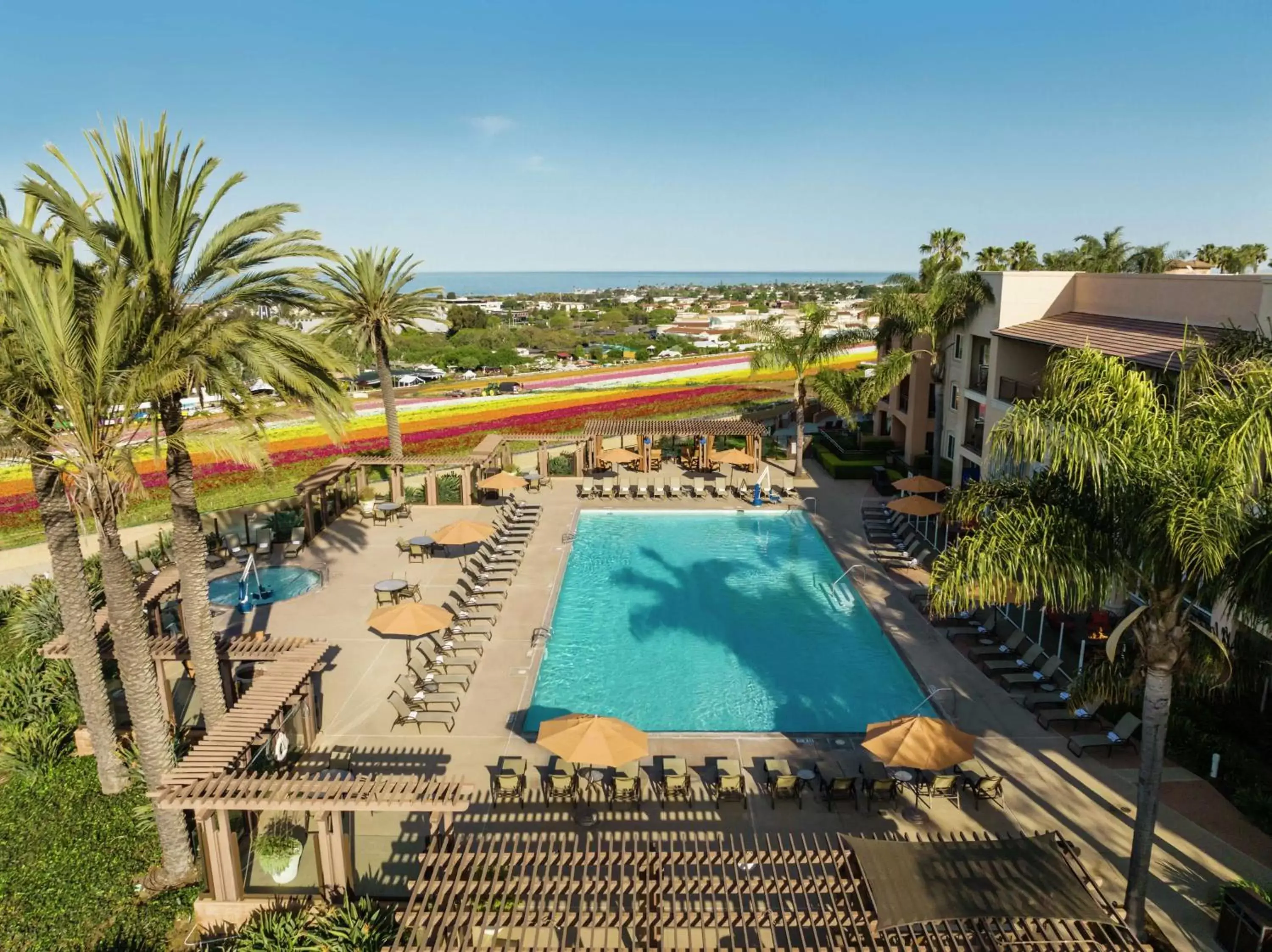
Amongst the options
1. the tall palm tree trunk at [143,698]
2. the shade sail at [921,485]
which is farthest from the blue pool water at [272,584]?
the shade sail at [921,485]

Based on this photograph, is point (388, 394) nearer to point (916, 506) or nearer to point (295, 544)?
point (295, 544)

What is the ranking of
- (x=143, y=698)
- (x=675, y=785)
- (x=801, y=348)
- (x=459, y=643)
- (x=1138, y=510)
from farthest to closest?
(x=801, y=348) → (x=459, y=643) → (x=675, y=785) → (x=143, y=698) → (x=1138, y=510)

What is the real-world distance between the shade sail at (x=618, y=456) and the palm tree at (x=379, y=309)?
877 cm

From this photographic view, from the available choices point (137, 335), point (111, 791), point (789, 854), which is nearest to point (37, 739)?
point (111, 791)

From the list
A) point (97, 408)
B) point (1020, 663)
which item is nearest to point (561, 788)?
point (97, 408)

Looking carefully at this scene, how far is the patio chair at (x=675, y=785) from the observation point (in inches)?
524

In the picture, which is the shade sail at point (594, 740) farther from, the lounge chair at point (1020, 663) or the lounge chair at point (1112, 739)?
the lounge chair at point (1020, 663)

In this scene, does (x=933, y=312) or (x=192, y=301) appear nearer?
(x=192, y=301)

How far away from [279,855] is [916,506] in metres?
20.4

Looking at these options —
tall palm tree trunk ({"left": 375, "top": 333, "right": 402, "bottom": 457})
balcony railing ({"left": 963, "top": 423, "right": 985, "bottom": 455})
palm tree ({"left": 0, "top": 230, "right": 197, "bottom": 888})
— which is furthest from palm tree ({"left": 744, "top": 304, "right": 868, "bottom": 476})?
palm tree ({"left": 0, "top": 230, "right": 197, "bottom": 888})

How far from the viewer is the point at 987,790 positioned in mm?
13219

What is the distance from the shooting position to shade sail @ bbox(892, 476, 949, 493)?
88.0 ft

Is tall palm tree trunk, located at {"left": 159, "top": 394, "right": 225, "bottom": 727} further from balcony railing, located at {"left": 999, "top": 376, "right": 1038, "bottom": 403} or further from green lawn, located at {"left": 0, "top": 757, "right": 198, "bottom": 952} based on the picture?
balcony railing, located at {"left": 999, "top": 376, "right": 1038, "bottom": 403}

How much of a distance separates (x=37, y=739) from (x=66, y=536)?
4686mm
